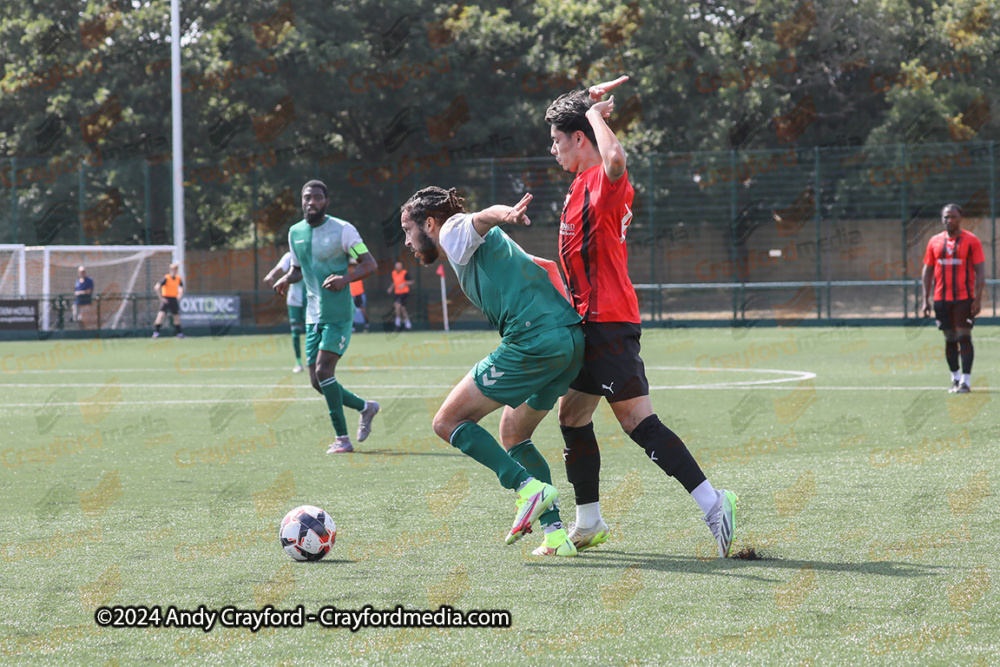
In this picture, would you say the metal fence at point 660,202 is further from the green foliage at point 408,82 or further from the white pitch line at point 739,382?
the white pitch line at point 739,382

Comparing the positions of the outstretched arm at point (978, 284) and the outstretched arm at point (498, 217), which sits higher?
the outstretched arm at point (498, 217)

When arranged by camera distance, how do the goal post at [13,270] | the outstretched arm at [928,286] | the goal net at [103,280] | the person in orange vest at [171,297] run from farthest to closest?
the goal net at [103,280] < the goal post at [13,270] < the person in orange vest at [171,297] < the outstretched arm at [928,286]

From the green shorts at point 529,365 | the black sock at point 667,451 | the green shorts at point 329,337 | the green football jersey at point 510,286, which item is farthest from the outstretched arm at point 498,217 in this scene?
the green shorts at point 329,337

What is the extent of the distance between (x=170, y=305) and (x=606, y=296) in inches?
1013

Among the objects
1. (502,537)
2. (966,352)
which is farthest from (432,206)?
(966,352)

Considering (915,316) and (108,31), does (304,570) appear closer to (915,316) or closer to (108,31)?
(915,316)

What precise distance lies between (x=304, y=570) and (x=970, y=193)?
3372cm

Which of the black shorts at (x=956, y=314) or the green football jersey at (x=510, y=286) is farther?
the black shorts at (x=956, y=314)

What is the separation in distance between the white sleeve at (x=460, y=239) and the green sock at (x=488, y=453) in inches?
29.1

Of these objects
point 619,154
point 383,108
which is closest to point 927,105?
point 383,108

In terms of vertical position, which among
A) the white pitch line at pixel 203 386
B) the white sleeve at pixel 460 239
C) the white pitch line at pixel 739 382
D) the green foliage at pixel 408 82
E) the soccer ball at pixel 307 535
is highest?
the green foliage at pixel 408 82

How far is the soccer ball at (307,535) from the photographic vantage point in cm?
516

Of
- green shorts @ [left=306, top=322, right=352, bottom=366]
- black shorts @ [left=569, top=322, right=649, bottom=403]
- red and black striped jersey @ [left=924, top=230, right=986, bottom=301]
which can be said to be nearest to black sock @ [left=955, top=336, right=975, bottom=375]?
red and black striped jersey @ [left=924, top=230, right=986, bottom=301]

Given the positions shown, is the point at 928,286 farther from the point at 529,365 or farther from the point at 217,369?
the point at 217,369
